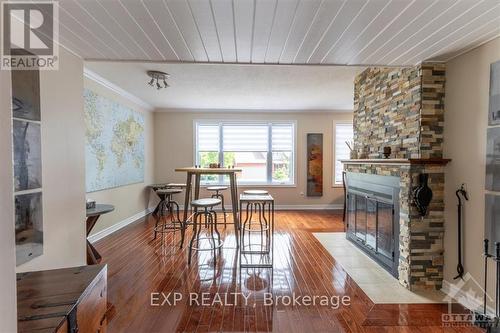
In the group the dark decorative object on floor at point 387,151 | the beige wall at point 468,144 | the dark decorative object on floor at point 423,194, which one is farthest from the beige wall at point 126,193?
the beige wall at point 468,144

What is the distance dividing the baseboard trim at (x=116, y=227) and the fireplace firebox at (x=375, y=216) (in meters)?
3.90

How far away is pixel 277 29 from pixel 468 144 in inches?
75.0

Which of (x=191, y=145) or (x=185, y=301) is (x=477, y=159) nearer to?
(x=185, y=301)

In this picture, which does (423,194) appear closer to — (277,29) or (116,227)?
(277,29)

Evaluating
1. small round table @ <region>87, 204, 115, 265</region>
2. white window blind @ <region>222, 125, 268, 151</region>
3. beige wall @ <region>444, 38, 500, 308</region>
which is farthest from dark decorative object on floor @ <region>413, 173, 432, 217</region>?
white window blind @ <region>222, 125, 268, 151</region>

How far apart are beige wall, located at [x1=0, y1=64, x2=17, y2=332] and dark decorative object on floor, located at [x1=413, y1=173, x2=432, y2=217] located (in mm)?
2823

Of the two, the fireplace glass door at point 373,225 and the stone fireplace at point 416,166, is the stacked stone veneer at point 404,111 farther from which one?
the fireplace glass door at point 373,225

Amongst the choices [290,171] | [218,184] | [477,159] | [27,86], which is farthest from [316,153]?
[27,86]

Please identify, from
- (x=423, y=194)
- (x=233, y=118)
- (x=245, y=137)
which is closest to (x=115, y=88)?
(x=233, y=118)

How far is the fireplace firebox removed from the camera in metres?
2.81

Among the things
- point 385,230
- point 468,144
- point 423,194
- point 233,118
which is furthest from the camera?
point 233,118

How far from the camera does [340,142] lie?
6504mm

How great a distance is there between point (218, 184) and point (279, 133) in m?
1.98

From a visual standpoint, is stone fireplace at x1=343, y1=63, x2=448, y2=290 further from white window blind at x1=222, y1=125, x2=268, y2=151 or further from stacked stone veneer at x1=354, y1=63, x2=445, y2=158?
white window blind at x1=222, y1=125, x2=268, y2=151
